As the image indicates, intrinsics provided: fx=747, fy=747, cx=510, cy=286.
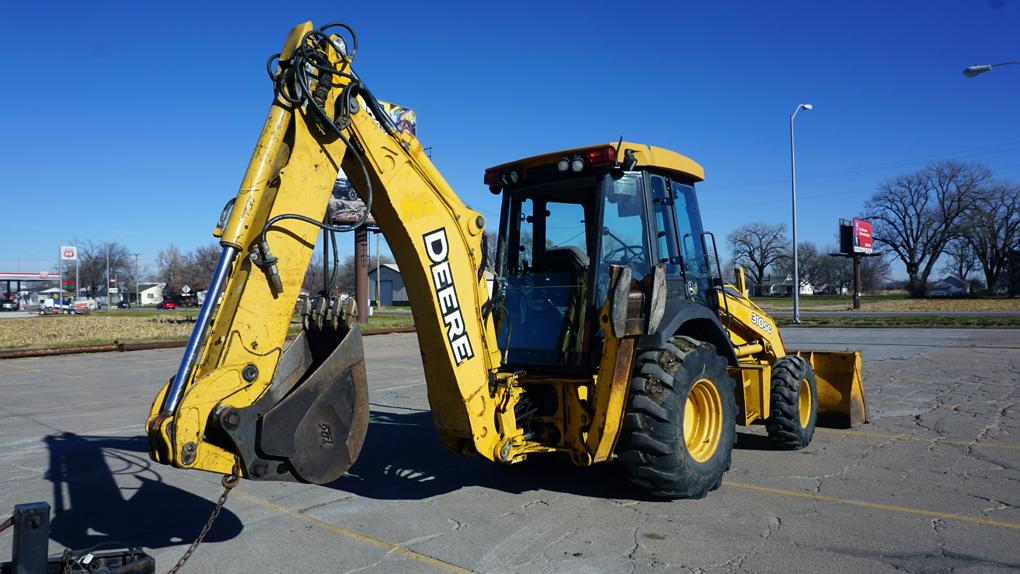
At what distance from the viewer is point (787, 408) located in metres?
7.41

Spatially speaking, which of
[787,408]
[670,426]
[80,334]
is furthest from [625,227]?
[80,334]

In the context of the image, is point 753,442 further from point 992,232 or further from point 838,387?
point 992,232

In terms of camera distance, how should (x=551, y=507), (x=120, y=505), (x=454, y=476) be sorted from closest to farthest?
1. (x=551, y=507)
2. (x=120, y=505)
3. (x=454, y=476)

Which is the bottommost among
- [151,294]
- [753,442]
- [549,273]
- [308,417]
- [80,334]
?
[753,442]

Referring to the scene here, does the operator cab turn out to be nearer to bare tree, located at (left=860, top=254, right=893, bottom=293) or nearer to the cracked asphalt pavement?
the cracked asphalt pavement

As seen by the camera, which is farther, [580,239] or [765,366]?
[765,366]

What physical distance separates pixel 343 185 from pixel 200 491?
857 inches

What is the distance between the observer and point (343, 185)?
27.0 metres

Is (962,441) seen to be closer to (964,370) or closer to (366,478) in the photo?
(366,478)

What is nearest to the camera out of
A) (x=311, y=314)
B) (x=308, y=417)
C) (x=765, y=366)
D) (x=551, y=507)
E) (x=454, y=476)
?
(x=308, y=417)

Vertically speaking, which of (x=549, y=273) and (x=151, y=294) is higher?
(x=151, y=294)

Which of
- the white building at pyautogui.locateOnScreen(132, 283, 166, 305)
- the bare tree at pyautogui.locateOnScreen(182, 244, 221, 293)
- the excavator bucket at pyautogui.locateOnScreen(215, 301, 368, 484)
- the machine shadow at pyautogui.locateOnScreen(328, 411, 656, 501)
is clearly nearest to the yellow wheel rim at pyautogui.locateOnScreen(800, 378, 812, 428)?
the machine shadow at pyautogui.locateOnScreen(328, 411, 656, 501)

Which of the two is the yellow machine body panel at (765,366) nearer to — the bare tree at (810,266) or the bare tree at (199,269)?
the bare tree at (199,269)

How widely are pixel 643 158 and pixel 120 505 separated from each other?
489cm
